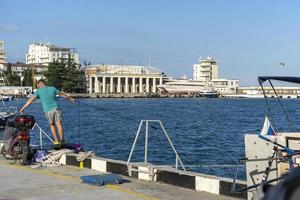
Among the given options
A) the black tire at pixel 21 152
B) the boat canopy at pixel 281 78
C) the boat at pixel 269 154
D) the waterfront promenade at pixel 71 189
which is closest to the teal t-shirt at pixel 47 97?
the black tire at pixel 21 152

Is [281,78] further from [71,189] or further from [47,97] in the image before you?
[47,97]

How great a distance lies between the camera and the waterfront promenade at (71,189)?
863 centimetres

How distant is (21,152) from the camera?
12.4 m

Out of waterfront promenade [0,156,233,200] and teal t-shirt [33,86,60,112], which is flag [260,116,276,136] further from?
teal t-shirt [33,86,60,112]

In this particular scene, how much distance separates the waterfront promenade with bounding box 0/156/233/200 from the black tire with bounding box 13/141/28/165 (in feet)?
3.45

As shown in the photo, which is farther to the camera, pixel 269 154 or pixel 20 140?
pixel 20 140

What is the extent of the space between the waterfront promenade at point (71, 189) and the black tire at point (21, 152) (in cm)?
105

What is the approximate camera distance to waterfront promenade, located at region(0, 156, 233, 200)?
28.3 feet

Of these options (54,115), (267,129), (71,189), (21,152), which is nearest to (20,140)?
(21,152)

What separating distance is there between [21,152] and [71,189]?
140 inches

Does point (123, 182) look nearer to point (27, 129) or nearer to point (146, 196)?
point (146, 196)

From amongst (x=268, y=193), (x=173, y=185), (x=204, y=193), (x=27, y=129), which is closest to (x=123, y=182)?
(x=173, y=185)

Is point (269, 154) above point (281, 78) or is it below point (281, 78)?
below

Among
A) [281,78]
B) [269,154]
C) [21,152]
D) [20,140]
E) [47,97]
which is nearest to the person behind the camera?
[269,154]
